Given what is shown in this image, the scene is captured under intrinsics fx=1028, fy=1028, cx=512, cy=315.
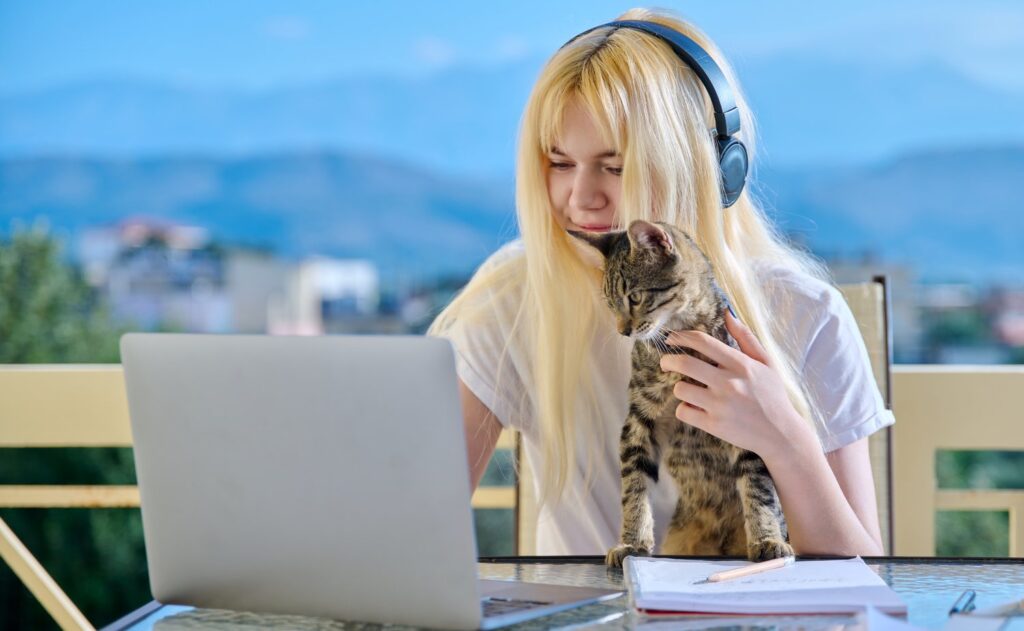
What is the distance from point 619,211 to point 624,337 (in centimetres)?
17

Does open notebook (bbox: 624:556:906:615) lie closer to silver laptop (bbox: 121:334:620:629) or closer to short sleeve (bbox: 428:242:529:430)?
silver laptop (bbox: 121:334:620:629)

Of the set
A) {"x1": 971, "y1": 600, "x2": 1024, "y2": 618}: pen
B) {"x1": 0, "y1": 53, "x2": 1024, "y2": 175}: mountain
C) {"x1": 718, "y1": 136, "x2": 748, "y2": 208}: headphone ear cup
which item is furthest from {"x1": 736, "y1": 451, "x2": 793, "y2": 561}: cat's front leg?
{"x1": 0, "y1": 53, "x2": 1024, "y2": 175}: mountain

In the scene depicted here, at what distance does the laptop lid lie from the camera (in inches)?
31.0

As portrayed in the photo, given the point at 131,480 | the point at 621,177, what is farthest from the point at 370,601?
the point at 131,480

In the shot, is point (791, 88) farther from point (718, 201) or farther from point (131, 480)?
point (718, 201)

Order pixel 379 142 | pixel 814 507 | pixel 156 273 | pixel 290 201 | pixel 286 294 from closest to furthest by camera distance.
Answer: pixel 814 507
pixel 156 273
pixel 286 294
pixel 290 201
pixel 379 142

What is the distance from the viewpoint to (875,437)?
5.37 ft

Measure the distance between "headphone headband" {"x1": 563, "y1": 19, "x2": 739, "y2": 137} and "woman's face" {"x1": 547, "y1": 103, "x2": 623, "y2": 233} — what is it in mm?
136

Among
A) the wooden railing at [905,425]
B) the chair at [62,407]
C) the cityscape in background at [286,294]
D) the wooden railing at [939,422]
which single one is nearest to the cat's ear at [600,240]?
the wooden railing at [905,425]

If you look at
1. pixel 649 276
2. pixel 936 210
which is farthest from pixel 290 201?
pixel 649 276

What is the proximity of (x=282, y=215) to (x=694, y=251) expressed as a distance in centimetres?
627

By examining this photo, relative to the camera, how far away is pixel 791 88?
7266mm

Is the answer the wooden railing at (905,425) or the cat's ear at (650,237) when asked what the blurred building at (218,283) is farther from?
the cat's ear at (650,237)

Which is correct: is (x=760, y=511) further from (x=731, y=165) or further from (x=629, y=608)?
(x=731, y=165)
